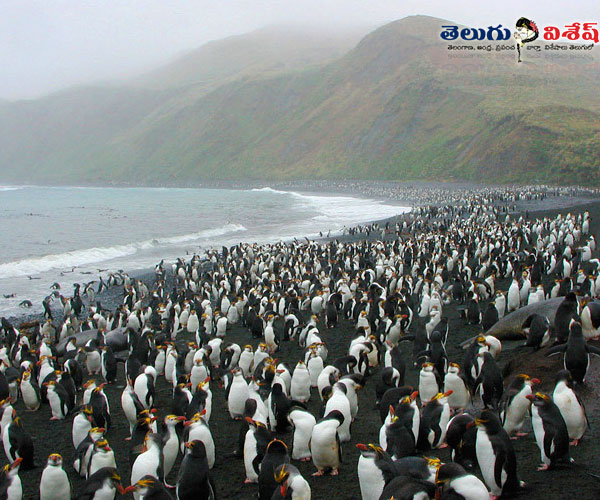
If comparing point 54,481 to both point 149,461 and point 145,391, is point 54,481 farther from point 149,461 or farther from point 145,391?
point 145,391

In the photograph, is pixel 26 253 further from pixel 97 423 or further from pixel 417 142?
pixel 417 142

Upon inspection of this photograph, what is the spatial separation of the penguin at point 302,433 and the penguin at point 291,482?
4.92 feet

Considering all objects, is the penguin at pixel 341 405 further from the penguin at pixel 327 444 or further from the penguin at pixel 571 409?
the penguin at pixel 571 409

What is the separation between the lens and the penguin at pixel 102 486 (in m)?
5.64

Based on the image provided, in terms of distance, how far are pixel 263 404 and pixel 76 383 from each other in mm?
4687

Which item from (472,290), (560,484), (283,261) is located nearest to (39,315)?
(283,261)

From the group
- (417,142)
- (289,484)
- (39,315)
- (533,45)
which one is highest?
(533,45)

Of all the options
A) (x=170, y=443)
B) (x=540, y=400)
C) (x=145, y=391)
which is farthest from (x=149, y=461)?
(x=540, y=400)

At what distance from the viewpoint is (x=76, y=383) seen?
10.8 m

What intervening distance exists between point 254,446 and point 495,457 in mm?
2649

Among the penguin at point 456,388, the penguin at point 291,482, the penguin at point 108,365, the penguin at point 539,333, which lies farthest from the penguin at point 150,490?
the penguin at point 539,333

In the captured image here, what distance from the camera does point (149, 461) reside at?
19.7 ft

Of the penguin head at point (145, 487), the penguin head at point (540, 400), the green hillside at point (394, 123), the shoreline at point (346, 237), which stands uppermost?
the green hillside at point (394, 123)

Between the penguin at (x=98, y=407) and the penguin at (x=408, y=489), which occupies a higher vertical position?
the penguin at (x=408, y=489)
